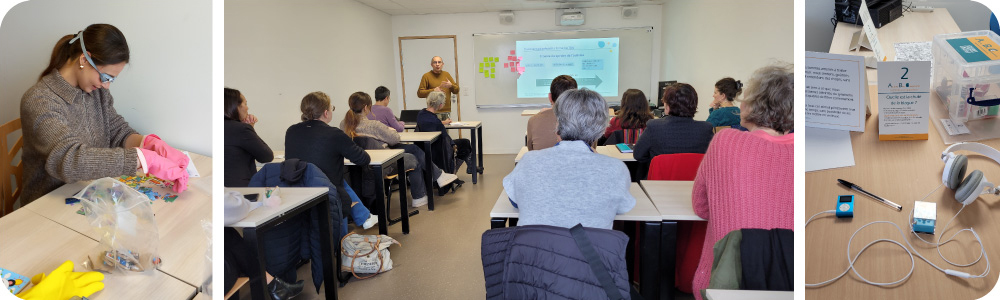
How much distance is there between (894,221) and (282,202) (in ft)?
6.06

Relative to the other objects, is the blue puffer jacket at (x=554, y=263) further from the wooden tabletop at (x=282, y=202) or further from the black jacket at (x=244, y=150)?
the black jacket at (x=244, y=150)

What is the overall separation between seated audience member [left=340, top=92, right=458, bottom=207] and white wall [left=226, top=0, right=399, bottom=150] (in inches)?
24.5

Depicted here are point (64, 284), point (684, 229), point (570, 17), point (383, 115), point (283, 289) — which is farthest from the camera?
point (570, 17)

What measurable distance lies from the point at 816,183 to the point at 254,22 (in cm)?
349

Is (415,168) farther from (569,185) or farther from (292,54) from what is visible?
(569,185)

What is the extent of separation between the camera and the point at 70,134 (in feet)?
3.00

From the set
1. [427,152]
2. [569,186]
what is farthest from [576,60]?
[569,186]

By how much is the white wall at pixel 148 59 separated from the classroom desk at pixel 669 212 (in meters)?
1.33

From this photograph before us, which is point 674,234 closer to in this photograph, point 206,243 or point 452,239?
point 206,243

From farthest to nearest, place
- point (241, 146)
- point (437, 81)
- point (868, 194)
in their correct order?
point (437, 81)
point (241, 146)
point (868, 194)

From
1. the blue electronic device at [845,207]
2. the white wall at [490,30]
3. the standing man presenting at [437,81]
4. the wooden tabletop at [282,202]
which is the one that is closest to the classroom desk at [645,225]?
the blue electronic device at [845,207]

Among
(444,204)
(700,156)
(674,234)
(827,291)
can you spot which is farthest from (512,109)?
(827,291)

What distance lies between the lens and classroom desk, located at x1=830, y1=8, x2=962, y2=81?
2.16 metres

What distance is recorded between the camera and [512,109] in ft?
22.4
